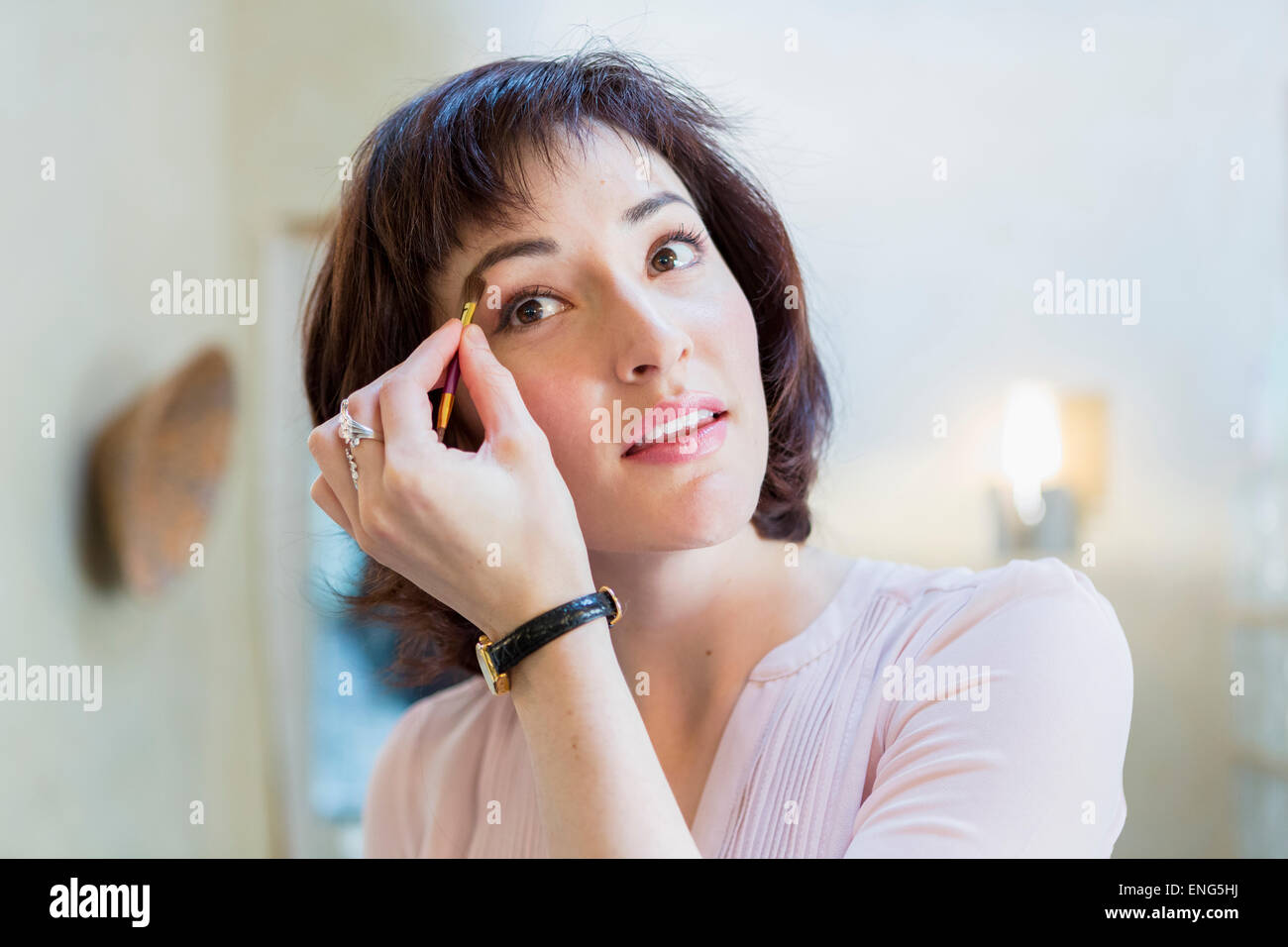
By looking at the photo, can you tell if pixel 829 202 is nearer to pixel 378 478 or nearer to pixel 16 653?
pixel 378 478

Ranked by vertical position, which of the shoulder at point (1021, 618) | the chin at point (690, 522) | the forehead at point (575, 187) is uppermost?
the forehead at point (575, 187)

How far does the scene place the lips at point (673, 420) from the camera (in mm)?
737

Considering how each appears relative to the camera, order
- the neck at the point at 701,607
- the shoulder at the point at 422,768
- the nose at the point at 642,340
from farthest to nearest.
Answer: the shoulder at the point at 422,768, the neck at the point at 701,607, the nose at the point at 642,340

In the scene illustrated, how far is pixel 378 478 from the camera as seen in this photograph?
0.67 metres

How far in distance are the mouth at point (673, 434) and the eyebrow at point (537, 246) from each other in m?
0.16

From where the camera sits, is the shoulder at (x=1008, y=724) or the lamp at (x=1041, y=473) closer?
the shoulder at (x=1008, y=724)

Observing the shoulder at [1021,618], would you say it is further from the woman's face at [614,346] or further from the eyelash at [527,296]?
the eyelash at [527,296]

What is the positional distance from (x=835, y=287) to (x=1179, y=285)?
421 mm

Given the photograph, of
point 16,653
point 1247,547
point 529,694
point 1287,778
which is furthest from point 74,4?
point 1287,778

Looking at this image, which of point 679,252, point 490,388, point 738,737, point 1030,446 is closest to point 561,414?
point 490,388

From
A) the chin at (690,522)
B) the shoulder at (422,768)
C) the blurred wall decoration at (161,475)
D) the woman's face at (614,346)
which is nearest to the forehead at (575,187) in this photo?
the woman's face at (614,346)

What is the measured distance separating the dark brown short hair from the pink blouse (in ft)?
0.57

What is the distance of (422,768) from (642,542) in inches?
16.0

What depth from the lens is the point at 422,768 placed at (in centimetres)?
99
